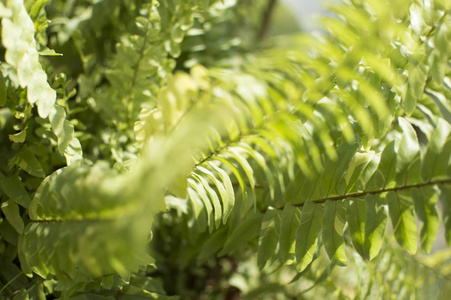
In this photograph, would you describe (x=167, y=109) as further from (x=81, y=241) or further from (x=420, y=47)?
(x=420, y=47)

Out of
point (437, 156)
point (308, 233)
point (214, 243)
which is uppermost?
point (437, 156)

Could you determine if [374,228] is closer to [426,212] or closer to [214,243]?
[426,212]

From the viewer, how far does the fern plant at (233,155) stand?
29 cm

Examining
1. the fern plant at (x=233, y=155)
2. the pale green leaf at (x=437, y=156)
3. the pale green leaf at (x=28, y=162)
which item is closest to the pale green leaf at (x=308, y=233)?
the fern plant at (x=233, y=155)

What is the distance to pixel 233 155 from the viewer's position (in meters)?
0.36

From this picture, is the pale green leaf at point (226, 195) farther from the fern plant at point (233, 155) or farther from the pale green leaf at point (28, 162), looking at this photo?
the pale green leaf at point (28, 162)

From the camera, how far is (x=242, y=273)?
0.74 m

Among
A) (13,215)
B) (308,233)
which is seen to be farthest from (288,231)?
(13,215)

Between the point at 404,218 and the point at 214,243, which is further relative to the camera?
the point at 214,243

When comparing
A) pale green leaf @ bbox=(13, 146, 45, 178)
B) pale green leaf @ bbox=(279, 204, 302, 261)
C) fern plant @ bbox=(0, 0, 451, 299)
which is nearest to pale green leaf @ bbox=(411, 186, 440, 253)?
fern plant @ bbox=(0, 0, 451, 299)

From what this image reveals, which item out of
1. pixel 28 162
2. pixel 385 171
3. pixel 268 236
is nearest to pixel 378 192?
pixel 385 171

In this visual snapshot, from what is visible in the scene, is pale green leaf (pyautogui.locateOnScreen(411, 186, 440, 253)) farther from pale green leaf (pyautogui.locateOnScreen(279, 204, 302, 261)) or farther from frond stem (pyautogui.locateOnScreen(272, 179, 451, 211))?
pale green leaf (pyautogui.locateOnScreen(279, 204, 302, 261))

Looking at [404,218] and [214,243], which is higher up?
[404,218]

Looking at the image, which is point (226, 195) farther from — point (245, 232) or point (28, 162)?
point (28, 162)
